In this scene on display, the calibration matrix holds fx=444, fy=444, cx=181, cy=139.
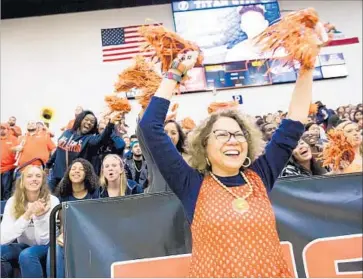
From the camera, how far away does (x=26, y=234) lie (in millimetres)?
1539

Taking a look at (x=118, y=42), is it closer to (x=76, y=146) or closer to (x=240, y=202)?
(x=76, y=146)

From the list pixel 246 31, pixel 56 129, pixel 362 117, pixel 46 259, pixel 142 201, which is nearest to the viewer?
pixel 142 201

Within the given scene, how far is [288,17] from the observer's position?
3.20 feet

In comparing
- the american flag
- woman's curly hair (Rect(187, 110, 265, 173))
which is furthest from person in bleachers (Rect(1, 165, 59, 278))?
the american flag

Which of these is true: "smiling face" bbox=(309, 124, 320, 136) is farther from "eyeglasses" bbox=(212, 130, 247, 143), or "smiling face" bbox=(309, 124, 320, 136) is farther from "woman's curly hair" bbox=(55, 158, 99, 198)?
"eyeglasses" bbox=(212, 130, 247, 143)

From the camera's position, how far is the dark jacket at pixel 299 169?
1.61 m

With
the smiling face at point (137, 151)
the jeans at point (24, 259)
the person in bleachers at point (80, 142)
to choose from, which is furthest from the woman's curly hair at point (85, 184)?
the smiling face at point (137, 151)

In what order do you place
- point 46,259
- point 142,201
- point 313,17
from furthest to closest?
point 46,259 < point 142,201 < point 313,17

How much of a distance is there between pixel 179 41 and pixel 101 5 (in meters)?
3.68

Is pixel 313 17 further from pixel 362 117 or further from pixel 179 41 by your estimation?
pixel 362 117

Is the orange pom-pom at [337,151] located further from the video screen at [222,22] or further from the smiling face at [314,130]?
the video screen at [222,22]

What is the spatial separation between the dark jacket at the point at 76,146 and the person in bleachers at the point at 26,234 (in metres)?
0.62

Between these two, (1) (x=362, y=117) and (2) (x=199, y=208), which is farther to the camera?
(1) (x=362, y=117)

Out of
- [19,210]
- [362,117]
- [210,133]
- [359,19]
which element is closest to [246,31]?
[359,19]
